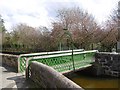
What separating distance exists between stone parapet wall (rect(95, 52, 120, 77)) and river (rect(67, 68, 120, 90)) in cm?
62

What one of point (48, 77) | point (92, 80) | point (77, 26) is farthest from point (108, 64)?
point (77, 26)

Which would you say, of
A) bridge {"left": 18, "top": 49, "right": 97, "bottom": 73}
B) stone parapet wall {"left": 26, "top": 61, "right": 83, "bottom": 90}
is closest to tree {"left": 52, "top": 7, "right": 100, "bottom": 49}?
bridge {"left": 18, "top": 49, "right": 97, "bottom": 73}

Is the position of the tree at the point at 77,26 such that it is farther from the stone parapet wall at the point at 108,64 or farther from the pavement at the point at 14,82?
the pavement at the point at 14,82

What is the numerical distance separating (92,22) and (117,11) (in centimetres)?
403

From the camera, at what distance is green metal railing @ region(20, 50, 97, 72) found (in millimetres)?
12240

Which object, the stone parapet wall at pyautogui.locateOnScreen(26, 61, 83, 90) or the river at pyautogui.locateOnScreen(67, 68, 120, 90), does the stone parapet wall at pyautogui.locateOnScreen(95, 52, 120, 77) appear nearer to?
the river at pyautogui.locateOnScreen(67, 68, 120, 90)

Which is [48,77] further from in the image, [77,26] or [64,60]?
[77,26]

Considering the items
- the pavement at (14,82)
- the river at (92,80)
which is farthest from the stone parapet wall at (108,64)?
the pavement at (14,82)

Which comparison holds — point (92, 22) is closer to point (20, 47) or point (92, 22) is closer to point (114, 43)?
point (114, 43)

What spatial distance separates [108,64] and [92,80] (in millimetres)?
2430

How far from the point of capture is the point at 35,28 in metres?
38.6

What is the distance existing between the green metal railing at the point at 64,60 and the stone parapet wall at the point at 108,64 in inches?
27.4

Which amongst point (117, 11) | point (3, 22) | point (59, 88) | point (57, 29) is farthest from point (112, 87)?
point (3, 22)

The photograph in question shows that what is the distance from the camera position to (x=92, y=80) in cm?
1639
